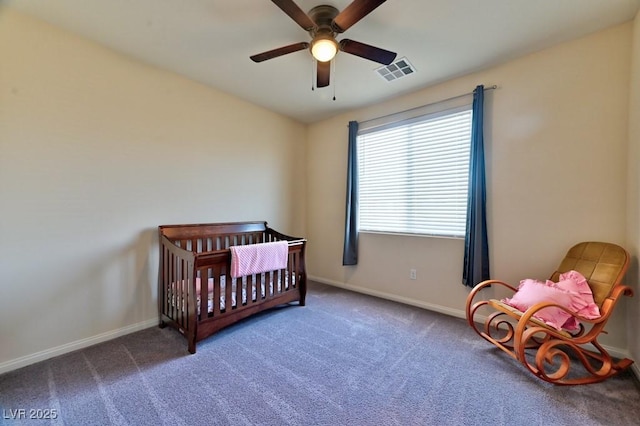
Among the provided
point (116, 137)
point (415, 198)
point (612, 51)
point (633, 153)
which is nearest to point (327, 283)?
point (415, 198)

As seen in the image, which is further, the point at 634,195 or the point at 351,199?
the point at 351,199

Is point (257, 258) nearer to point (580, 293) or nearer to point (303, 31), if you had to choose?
point (303, 31)

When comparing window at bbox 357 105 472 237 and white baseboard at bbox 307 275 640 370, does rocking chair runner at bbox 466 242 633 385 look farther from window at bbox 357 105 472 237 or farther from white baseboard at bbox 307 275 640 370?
window at bbox 357 105 472 237

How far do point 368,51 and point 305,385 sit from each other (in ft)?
7.71

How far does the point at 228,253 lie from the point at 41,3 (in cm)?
220

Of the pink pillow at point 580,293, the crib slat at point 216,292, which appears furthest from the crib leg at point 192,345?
the pink pillow at point 580,293

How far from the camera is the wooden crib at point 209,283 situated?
83.4 inches

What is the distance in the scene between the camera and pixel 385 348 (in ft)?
6.95

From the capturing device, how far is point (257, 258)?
2.47 m

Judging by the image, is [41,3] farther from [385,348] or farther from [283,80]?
[385,348]

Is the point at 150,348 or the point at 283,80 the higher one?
the point at 283,80

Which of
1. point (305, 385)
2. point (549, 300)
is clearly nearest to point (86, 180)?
point (305, 385)

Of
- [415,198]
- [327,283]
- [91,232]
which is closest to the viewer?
[91,232]

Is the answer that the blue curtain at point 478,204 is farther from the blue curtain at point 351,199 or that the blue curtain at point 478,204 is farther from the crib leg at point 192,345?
the crib leg at point 192,345
